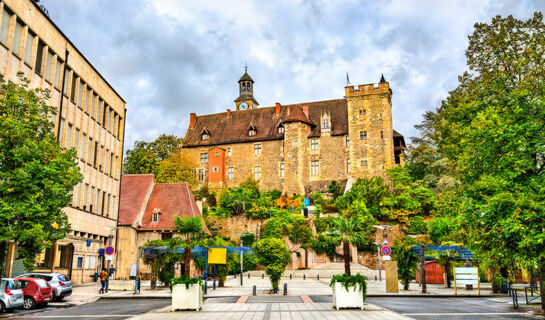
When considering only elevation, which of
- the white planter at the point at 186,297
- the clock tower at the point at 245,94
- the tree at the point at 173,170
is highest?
the clock tower at the point at 245,94

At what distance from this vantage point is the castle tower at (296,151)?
211 feet

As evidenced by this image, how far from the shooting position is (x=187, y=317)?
14.5 m

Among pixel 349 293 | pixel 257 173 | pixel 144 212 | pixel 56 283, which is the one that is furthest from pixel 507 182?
pixel 257 173

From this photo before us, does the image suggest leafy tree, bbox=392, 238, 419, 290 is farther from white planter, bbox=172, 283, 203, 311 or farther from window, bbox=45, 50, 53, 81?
window, bbox=45, 50, 53, 81

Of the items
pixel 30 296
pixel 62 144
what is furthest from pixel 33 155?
pixel 62 144

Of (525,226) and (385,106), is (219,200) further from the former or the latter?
(525,226)

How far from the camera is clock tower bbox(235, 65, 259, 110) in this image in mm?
93438

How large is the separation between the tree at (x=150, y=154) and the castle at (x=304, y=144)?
37.3ft

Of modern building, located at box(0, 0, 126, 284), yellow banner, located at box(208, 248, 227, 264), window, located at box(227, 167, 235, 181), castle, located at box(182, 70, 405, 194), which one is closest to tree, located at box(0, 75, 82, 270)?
modern building, located at box(0, 0, 126, 284)

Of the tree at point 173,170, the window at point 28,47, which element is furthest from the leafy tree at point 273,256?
the tree at point 173,170

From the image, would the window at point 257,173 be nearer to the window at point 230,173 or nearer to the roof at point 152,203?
the window at point 230,173

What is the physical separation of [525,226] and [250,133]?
58.1 m

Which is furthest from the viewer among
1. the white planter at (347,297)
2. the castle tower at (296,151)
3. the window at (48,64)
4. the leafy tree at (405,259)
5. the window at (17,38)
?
the castle tower at (296,151)

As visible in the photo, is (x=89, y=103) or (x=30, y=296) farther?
(x=89, y=103)
